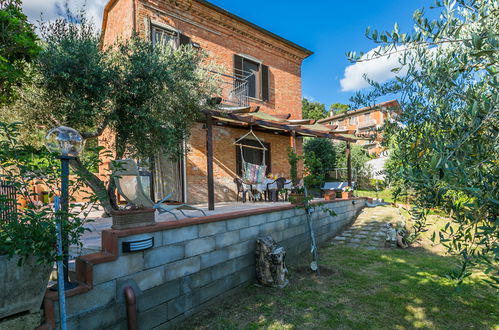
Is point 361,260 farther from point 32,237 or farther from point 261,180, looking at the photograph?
point 32,237

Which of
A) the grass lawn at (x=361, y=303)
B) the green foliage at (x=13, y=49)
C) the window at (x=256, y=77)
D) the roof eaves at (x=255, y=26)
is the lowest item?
the grass lawn at (x=361, y=303)

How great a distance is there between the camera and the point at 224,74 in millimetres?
8375

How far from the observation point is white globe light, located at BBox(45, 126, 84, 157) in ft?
6.96

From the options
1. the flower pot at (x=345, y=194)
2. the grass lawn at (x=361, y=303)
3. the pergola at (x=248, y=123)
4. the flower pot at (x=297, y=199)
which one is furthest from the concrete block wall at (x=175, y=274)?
the flower pot at (x=345, y=194)

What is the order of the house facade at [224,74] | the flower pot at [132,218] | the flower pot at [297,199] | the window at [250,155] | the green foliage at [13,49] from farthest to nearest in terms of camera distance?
the window at [250,155] < the house facade at [224,74] < the flower pot at [297,199] < the green foliage at [13,49] < the flower pot at [132,218]

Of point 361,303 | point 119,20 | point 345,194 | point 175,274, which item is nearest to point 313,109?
point 345,194

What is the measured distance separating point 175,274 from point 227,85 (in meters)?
6.96

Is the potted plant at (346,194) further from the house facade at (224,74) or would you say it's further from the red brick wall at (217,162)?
the red brick wall at (217,162)

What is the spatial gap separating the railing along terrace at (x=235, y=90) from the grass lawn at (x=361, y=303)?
5865mm

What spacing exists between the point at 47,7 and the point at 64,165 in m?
4.46

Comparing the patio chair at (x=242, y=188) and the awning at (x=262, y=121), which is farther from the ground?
the awning at (x=262, y=121)

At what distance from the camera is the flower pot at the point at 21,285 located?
1797 mm

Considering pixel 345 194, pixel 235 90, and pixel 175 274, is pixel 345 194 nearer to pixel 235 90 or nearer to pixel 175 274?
pixel 235 90

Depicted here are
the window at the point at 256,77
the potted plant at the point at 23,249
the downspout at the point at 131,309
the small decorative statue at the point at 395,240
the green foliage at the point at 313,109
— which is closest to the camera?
the potted plant at the point at 23,249
